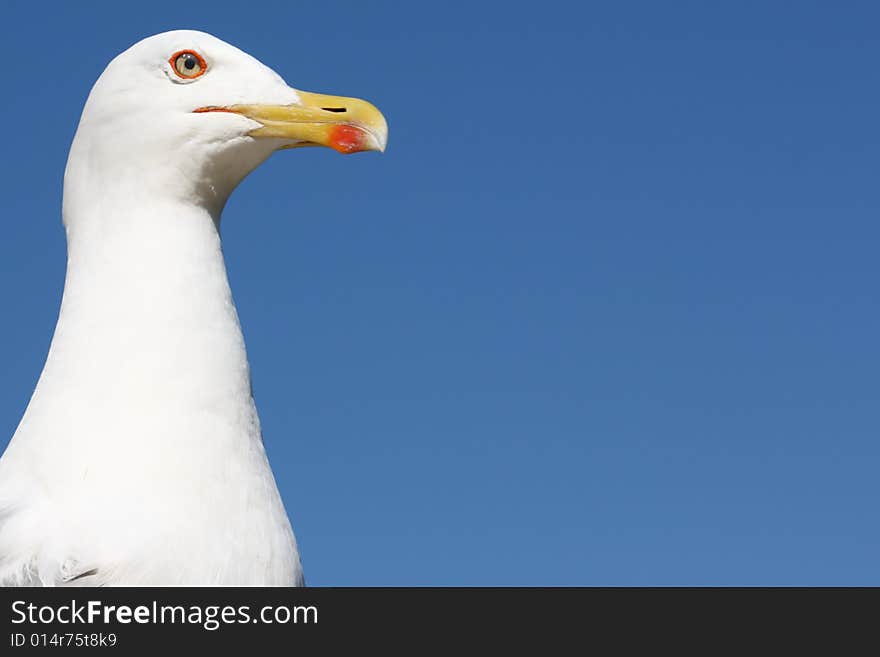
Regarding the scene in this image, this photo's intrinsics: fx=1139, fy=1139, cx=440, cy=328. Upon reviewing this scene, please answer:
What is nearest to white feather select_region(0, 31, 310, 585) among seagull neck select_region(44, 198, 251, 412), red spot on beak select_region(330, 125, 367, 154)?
seagull neck select_region(44, 198, 251, 412)

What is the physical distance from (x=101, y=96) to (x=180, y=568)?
2468 mm

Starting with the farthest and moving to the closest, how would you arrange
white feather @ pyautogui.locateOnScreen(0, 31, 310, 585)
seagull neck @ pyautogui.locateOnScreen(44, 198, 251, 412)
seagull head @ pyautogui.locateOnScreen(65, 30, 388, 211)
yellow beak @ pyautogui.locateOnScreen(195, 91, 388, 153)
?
yellow beak @ pyautogui.locateOnScreen(195, 91, 388, 153)
seagull head @ pyautogui.locateOnScreen(65, 30, 388, 211)
seagull neck @ pyautogui.locateOnScreen(44, 198, 251, 412)
white feather @ pyautogui.locateOnScreen(0, 31, 310, 585)

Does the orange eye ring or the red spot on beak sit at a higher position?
the orange eye ring

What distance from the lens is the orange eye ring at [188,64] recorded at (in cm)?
568

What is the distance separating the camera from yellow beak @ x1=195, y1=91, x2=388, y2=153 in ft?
18.5

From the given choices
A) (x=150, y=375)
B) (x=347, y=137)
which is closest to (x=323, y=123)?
(x=347, y=137)

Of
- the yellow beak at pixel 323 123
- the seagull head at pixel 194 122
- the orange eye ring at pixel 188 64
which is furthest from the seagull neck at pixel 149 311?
the orange eye ring at pixel 188 64

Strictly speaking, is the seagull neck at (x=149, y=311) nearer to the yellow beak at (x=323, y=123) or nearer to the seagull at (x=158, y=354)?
the seagull at (x=158, y=354)

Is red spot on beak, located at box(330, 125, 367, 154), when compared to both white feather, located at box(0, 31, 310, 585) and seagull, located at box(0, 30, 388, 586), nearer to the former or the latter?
seagull, located at box(0, 30, 388, 586)

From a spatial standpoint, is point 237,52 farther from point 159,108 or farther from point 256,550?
point 256,550

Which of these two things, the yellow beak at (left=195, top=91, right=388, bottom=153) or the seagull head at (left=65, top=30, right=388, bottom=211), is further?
the yellow beak at (left=195, top=91, right=388, bottom=153)

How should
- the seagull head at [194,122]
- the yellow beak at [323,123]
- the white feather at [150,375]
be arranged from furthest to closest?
1. the yellow beak at [323,123]
2. the seagull head at [194,122]
3. the white feather at [150,375]

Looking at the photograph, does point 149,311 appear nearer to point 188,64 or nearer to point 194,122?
point 194,122
